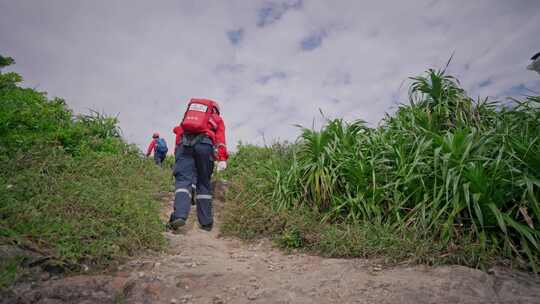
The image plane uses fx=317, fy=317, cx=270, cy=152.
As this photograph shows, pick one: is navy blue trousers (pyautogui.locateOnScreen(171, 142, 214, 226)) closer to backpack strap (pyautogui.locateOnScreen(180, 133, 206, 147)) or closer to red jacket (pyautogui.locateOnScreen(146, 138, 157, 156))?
backpack strap (pyautogui.locateOnScreen(180, 133, 206, 147))

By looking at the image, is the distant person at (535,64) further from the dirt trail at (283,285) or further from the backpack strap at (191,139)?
the backpack strap at (191,139)

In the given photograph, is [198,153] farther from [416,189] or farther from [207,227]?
[416,189]

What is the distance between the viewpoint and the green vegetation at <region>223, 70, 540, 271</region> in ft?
8.91

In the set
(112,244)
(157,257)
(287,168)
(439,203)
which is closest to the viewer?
(112,244)

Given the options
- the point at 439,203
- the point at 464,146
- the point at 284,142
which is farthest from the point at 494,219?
the point at 284,142

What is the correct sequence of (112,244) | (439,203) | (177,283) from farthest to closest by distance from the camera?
(439,203) < (112,244) < (177,283)

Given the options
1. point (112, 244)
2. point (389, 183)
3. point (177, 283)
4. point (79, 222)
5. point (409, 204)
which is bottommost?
point (177, 283)

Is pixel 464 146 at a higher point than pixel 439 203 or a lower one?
higher

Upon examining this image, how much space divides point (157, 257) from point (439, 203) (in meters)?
2.75

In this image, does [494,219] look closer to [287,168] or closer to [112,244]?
[287,168]

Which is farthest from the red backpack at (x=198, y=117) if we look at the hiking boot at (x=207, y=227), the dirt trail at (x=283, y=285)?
the dirt trail at (x=283, y=285)

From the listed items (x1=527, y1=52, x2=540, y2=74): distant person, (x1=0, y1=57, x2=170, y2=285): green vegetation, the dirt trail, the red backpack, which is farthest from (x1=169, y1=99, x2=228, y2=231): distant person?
(x1=527, y1=52, x2=540, y2=74): distant person

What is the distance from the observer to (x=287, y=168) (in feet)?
16.0

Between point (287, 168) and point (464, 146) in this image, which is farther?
point (287, 168)
